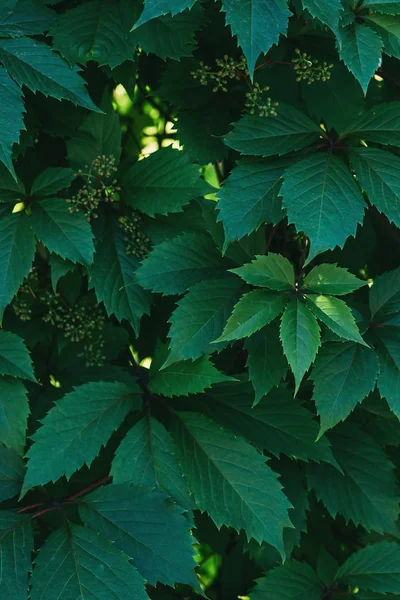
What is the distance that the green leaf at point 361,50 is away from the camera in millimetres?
1287

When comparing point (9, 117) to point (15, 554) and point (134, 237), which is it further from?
point (15, 554)

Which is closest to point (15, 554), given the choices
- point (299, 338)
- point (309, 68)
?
point (299, 338)

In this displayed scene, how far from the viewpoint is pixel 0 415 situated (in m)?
1.42

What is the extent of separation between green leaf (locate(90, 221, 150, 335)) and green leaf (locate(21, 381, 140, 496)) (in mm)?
162

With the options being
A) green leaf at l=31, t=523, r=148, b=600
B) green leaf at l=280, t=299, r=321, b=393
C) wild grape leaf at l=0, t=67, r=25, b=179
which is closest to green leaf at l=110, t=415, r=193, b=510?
green leaf at l=31, t=523, r=148, b=600

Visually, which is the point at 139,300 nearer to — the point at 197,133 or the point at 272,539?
the point at 197,133

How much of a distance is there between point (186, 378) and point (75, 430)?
25cm

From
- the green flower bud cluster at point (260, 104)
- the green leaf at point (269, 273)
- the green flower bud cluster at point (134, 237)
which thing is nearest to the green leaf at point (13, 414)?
the green flower bud cluster at point (134, 237)

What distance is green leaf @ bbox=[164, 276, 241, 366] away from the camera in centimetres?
137

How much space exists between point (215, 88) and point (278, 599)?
1.17 metres

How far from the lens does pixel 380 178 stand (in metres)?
1.36

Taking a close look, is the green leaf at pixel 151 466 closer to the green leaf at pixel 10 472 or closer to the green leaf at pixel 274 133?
the green leaf at pixel 10 472

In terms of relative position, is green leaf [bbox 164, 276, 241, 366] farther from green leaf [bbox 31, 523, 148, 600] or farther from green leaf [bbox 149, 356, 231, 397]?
green leaf [bbox 31, 523, 148, 600]

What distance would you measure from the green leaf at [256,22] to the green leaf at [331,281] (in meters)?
0.41
